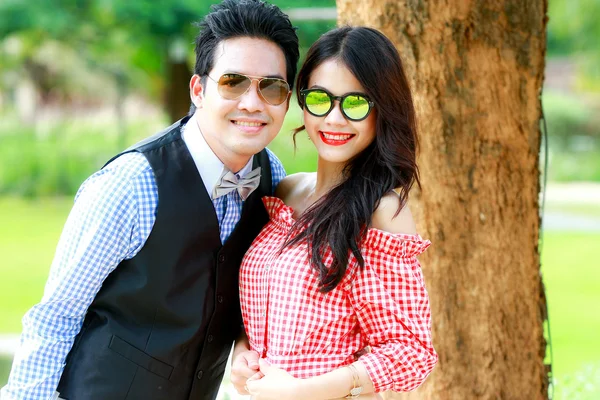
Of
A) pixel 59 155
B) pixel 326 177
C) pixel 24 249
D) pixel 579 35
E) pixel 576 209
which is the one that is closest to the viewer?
pixel 326 177

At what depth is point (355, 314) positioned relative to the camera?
2070mm

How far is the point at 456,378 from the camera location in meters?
3.01

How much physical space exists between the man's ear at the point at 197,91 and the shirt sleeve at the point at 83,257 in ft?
0.92

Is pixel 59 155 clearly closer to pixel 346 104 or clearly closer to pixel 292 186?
pixel 292 186

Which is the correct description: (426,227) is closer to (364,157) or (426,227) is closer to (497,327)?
(497,327)

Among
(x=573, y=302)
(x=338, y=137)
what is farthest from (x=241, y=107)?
(x=573, y=302)

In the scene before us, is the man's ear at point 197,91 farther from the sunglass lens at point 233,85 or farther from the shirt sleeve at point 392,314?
the shirt sleeve at point 392,314

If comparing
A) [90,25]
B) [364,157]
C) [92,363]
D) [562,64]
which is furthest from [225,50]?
[562,64]

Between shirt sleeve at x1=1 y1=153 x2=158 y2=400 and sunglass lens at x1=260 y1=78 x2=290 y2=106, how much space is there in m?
0.38

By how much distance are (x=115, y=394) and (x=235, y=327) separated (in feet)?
1.29

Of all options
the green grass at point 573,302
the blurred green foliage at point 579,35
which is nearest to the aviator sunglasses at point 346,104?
the green grass at point 573,302

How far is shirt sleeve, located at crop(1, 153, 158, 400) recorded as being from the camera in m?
→ 2.05

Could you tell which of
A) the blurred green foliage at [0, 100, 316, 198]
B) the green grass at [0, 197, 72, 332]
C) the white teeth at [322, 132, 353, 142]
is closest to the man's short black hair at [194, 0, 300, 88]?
the white teeth at [322, 132, 353, 142]

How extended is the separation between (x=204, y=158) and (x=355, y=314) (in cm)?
60
